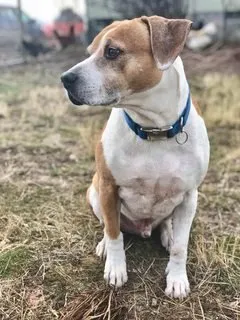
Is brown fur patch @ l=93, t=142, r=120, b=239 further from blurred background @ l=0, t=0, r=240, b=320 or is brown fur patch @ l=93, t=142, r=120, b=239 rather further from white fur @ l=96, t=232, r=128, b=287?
blurred background @ l=0, t=0, r=240, b=320

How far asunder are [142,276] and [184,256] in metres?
0.27

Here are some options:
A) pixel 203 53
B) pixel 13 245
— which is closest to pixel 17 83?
pixel 203 53

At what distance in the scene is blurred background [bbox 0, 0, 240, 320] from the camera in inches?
108

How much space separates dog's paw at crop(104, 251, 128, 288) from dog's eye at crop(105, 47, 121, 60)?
106cm

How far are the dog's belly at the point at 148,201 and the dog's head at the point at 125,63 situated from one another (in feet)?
1.69

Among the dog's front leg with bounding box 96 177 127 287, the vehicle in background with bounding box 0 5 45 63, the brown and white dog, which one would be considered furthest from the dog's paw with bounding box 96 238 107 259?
the vehicle in background with bounding box 0 5 45 63

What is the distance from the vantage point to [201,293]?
2.87 m

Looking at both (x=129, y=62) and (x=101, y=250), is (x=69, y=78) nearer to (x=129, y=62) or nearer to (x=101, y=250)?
(x=129, y=62)

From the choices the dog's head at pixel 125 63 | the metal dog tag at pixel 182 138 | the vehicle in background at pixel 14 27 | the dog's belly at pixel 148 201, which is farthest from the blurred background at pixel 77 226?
the vehicle in background at pixel 14 27

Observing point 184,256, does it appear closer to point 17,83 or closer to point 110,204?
point 110,204

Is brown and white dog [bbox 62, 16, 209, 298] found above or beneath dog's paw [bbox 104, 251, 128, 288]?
above

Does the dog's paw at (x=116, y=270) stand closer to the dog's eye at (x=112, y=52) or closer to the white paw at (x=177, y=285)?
the white paw at (x=177, y=285)

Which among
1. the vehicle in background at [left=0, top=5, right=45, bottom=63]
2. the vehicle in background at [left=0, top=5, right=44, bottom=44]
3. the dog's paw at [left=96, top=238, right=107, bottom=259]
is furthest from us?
the vehicle in background at [left=0, top=5, right=44, bottom=44]

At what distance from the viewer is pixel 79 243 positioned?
3299mm
